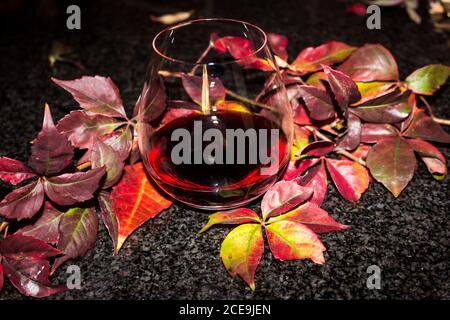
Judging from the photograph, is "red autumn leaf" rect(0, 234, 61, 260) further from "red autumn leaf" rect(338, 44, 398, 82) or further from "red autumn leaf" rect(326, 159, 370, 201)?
"red autumn leaf" rect(338, 44, 398, 82)

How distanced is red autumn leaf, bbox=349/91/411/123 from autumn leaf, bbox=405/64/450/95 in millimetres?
58

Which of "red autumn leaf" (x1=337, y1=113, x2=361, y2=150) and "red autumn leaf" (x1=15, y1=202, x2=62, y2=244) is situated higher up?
"red autumn leaf" (x1=337, y1=113, x2=361, y2=150)

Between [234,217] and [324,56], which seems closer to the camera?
[234,217]

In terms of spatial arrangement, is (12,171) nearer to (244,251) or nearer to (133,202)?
(133,202)

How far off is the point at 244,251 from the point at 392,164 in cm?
20

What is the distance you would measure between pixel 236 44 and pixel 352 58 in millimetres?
154

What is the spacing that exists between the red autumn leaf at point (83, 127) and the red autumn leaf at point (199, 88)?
0.32 ft

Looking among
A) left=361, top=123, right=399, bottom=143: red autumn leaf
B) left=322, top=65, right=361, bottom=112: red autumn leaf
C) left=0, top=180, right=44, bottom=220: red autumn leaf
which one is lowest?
left=361, top=123, right=399, bottom=143: red autumn leaf

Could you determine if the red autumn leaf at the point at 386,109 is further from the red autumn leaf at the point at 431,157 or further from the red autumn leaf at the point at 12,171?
the red autumn leaf at the point at 12,171

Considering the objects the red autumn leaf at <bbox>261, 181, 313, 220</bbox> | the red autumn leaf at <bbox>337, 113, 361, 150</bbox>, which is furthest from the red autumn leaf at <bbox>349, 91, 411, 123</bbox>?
the red autumn leaf at <bbox>261, 181, 313, 220</bbox>

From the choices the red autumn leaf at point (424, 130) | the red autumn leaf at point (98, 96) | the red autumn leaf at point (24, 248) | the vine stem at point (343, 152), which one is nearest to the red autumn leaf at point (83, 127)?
the red autumn leaf at point (98, 96)

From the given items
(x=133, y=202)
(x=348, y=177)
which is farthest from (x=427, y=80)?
(x=133, y=202)

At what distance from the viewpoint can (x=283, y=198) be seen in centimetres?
52

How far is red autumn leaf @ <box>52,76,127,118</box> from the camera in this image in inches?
22.5
